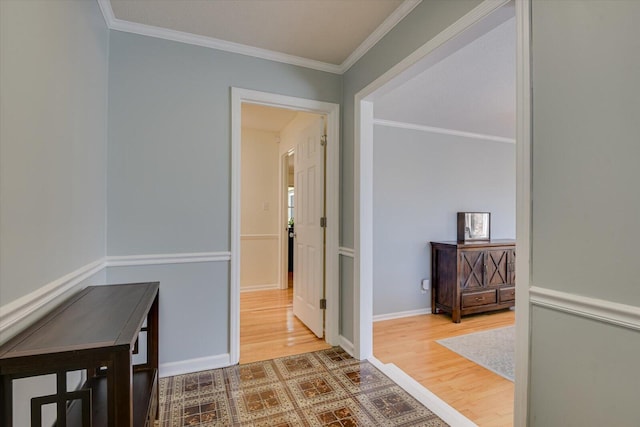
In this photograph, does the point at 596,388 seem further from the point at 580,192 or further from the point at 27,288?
the point at 27,288

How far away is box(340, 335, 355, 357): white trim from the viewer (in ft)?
8.28

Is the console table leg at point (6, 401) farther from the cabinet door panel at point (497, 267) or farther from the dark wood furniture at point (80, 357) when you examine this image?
the cabinet door panel at point (497, 267)

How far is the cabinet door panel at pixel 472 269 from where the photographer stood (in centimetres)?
347

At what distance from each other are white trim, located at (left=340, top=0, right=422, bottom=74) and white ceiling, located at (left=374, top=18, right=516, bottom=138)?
1.25 feet

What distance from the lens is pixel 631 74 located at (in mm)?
949

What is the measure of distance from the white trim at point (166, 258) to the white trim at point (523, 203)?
6.23ft

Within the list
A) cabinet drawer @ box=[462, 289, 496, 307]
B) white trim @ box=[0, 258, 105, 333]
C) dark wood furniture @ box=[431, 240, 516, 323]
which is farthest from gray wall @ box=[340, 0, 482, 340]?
white trim @ box=[0, 258, 105, 333]

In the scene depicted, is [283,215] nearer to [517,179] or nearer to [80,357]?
[517,179]

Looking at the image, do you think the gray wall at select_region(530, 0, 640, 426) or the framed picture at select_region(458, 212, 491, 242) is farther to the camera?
the framed picture at select_region(458, 212, 491, 242)

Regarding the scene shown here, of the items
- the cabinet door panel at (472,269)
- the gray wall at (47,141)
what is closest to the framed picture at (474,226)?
the cabinet door panel at (472,269)

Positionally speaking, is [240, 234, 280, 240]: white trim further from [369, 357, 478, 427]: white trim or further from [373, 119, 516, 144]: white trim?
[369, 357, 478, 427]: white trim

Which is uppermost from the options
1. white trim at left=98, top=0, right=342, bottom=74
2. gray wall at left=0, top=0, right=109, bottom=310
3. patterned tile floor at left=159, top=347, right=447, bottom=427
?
white trim at left=98, top=0, right=342, bottom=74

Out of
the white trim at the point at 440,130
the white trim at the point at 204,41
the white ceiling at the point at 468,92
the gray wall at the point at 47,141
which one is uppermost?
the white trim at the point at 204,41

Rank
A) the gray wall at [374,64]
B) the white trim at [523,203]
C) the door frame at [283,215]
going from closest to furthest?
the white trim at [523,203], the gray wall at [374,64], the door frame at [283,215]
